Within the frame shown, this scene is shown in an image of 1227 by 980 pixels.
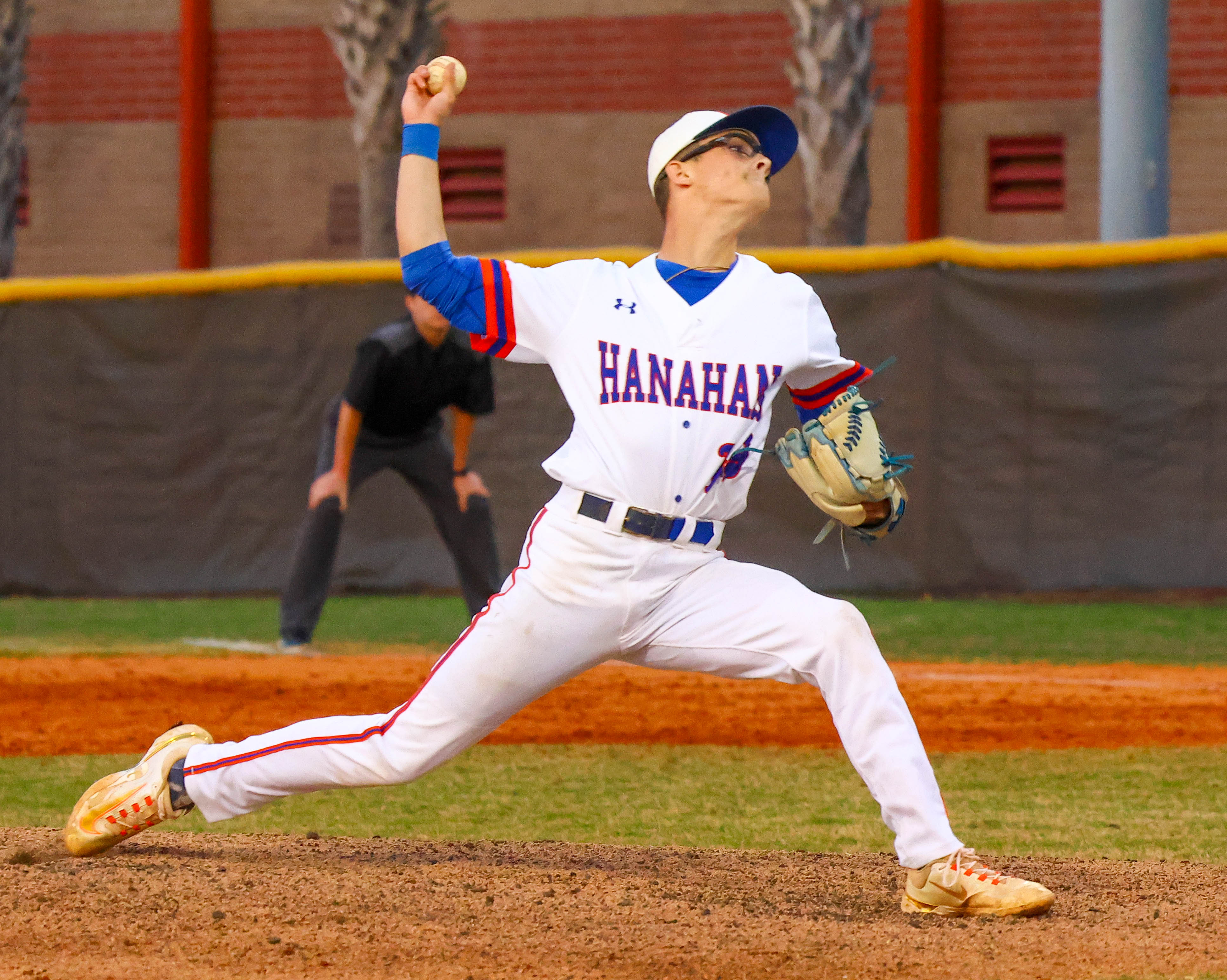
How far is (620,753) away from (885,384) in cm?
517

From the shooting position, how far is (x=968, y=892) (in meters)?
3.61

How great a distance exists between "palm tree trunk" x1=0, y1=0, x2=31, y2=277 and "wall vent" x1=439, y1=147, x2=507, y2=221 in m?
4.60

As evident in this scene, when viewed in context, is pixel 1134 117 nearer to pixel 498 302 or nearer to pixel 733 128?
pixel 733 128

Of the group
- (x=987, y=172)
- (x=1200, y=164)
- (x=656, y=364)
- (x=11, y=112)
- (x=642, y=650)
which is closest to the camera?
(x=656, y=364)

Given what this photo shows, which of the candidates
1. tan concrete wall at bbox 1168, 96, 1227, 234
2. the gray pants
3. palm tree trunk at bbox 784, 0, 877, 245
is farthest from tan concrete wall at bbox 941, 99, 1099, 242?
the gray pants

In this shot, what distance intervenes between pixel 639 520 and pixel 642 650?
0.32 m

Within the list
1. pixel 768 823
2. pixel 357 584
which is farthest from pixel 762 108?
pixel 357 584

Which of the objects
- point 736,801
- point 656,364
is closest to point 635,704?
point 736,801

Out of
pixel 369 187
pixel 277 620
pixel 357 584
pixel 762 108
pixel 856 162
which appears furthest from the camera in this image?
pixel 369 187

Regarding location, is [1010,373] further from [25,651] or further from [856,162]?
[25,651]

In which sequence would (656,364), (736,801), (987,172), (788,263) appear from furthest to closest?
(987,172) → (788,263) → (736,801) → (656,364)

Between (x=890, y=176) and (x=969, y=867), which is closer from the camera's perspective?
(x=969, y=867)

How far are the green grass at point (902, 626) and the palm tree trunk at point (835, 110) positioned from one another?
4.61 m

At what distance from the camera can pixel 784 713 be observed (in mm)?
7121
